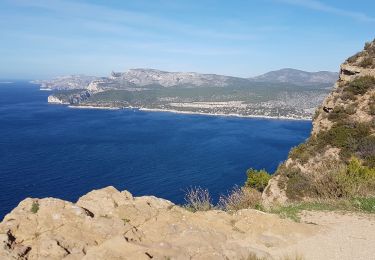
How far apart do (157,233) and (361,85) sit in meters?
22.8

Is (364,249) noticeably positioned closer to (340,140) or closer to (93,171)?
(340,140)

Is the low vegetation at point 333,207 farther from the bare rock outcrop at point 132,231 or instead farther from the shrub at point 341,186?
the bare rock outcrop at point 132,231

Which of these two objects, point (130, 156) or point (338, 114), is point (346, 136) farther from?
point (130, 156)

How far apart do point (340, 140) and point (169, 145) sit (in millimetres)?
79389

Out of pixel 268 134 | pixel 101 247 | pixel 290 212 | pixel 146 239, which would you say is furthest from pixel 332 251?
pixel 268 134

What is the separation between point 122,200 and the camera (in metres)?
9.99

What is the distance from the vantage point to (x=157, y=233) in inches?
347

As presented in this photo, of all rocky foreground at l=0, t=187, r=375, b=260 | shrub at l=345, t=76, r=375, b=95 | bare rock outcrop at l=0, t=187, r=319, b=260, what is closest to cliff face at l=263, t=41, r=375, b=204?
shrub at l=345, t=76, r=375, b=95

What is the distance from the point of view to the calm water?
6397 centimetres

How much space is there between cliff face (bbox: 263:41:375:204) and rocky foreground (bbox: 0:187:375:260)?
299 inches

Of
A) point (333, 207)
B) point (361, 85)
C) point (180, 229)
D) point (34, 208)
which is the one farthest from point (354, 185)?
point (361, 85)

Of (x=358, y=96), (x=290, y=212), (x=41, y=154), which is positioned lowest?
(x=41, y=154)

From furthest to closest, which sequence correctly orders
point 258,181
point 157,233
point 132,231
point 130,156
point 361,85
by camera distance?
point 130,156, point 258,181, point 361,85, point 157,233, point 132,231

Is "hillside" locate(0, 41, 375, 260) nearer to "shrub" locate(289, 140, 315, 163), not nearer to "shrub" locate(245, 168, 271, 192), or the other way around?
"shrub" locate(289, 140, 315, 163)
